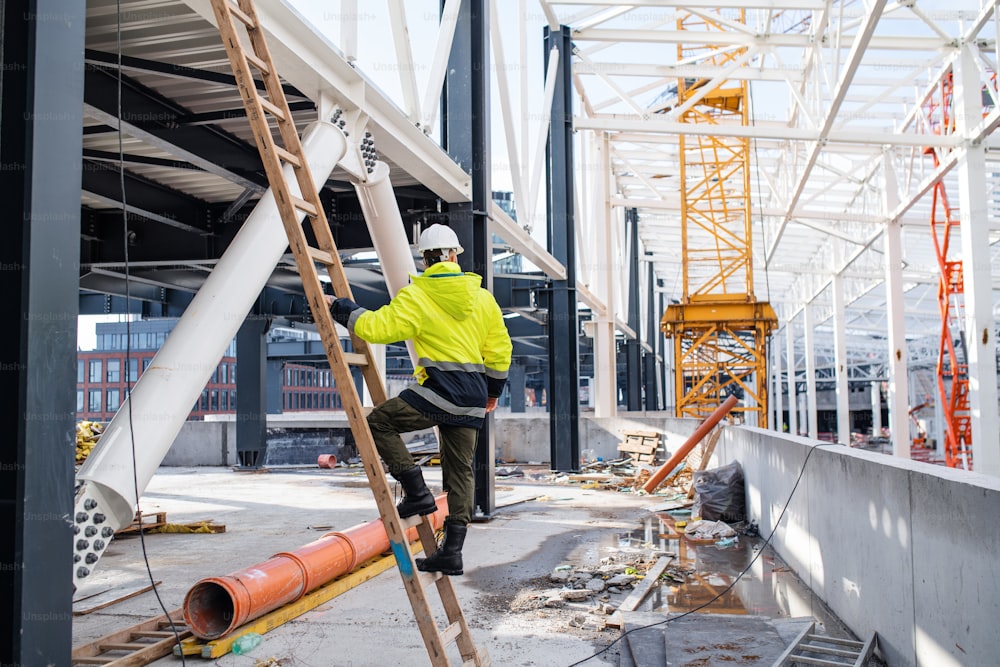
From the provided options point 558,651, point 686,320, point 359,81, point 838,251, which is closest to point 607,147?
point 686,320

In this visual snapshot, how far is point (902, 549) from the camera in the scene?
15.7ft

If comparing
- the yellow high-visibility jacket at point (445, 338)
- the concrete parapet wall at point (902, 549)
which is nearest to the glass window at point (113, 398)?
the concrete parapet wall at point (902, 549)

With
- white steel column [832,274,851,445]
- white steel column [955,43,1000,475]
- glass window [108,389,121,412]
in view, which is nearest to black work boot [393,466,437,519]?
white steel column [955,43,1000,475]

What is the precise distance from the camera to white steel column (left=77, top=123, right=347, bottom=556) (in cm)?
429

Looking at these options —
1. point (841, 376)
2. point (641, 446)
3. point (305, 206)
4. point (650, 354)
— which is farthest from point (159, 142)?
point (650, 354)

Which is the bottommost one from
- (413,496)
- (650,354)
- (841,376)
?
(413,496)

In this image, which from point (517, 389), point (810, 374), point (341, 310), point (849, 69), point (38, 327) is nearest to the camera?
point (38, 327)

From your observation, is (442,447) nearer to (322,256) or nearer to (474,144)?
A: (322,256)

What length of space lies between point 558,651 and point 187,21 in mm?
5643

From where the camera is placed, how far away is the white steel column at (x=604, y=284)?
85.2 ft

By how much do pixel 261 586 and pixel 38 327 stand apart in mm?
2941

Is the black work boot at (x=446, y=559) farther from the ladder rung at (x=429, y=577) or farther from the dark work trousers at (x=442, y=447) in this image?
the dark work trousers at (x=442, y=447)

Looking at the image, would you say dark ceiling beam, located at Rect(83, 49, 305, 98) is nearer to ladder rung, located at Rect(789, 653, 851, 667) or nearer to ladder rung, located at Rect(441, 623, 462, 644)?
ladder rung, located at Rect(441, 623, 462, 644)

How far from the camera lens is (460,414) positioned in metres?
4.52
